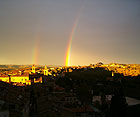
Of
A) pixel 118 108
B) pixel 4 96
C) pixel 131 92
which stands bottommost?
pixel 131 92

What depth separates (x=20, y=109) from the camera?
16109 millimetres

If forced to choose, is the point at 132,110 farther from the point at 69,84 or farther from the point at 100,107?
the point at 69,84

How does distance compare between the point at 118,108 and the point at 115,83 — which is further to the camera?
the point at 115,83

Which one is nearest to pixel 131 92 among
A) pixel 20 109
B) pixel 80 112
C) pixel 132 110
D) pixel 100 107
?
pixel 100 107

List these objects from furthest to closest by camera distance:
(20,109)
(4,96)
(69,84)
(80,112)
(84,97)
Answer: (69,84) → (84,97) → (80,112) → (4,96) → (20,109)

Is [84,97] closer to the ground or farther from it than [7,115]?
closer to the ground

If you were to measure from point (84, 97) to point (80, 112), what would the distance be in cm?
1383

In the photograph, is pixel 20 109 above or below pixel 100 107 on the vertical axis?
above

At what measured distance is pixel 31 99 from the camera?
27688 millimetres

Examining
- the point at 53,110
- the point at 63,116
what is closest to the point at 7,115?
the point at 53,110

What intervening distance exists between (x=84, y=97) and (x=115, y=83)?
90.0ft

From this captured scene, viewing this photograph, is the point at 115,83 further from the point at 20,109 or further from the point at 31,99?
the point at 20,109

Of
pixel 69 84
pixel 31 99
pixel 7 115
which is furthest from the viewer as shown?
pixel 69 84

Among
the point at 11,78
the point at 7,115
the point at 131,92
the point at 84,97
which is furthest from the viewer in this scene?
the point at 11,78
